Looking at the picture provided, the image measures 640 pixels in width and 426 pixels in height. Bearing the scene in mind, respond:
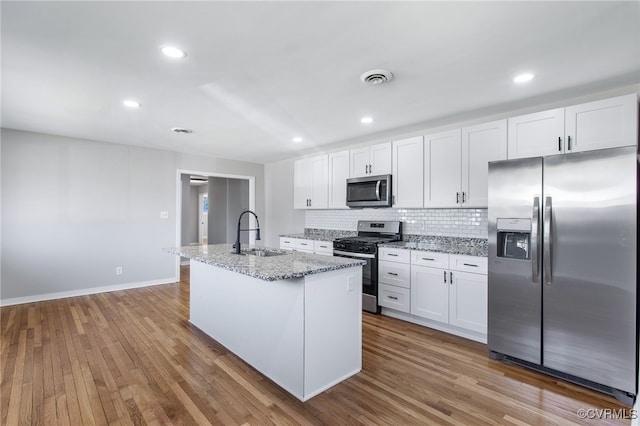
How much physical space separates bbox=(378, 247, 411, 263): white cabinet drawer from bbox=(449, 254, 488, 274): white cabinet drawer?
0.50 m

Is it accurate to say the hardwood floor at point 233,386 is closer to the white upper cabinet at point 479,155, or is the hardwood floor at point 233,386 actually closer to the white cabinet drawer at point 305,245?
the white upper cabinet at point 479,155

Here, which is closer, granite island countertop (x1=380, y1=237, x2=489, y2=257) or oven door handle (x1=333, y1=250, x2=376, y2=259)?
granite island countertop (x1=380, y1=237, x2=489, y2=257)

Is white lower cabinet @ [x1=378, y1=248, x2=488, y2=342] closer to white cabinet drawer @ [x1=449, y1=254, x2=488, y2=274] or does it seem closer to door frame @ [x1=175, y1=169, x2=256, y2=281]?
white cabinet drawer @ [x1=449, y1=254, x2=488, y2=274]

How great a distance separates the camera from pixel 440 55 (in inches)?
83.7

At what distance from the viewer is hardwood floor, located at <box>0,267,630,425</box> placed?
193 cm

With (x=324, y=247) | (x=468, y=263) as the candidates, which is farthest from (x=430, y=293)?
(x=324, y=247)

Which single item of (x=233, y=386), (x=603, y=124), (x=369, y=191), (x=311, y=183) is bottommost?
(x=233, y=386)

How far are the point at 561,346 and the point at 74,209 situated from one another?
595 centimetres

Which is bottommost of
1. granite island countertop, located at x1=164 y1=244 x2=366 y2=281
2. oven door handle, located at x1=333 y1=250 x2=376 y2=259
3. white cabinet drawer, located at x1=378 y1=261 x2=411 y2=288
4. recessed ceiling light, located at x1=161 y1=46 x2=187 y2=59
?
white cabinet drawer, located at x1=378 y1=261 x2=411 y2=288

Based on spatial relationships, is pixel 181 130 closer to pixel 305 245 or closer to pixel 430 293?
pixel 305 245

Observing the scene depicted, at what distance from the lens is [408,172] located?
387 centimetres

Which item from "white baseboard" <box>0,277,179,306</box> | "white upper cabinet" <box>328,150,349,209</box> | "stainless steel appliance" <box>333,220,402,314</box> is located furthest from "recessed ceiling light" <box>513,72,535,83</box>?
"white baseboard" <box>0,277,179,306</box>

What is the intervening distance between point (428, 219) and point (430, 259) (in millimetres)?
823

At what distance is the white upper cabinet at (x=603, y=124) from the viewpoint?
233 cm
